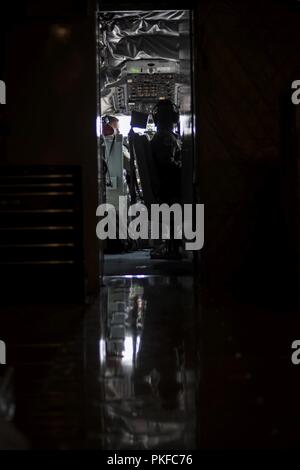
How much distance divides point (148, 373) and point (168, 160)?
14.3ft

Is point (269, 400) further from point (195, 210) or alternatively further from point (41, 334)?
point (195, 210)

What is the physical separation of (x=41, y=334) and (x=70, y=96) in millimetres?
1892

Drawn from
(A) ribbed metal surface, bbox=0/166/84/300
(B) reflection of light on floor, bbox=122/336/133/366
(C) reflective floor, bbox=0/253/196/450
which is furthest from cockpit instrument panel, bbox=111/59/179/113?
(B) reflection of light on floor, bbox=122/336/133/366

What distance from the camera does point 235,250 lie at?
3.99 m

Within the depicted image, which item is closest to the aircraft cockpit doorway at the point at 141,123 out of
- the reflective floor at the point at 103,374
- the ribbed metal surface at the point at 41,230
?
the ribbed metal surface at the point at 41,230

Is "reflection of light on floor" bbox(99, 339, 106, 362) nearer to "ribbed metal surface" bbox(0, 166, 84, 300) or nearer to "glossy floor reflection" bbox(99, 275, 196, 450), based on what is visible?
"glossy floor reflection" bbox(99, 275, 196, 450)

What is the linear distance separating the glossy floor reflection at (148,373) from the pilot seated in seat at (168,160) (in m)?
2.59

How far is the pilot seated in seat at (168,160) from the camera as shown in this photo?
5883mm

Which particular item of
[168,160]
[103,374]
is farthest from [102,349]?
[168,160]

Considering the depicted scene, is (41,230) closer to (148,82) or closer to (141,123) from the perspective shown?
(141,123)

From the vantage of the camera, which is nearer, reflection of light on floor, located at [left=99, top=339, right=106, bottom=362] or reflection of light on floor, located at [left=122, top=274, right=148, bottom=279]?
reflection of light on floor, located at [left=99, top=339, right=106, bottom=362]

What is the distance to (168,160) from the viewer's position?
5.93 meters

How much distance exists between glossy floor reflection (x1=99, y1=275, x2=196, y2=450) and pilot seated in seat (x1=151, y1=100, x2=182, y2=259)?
259 centimetres

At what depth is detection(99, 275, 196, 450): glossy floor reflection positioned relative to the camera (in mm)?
1291
